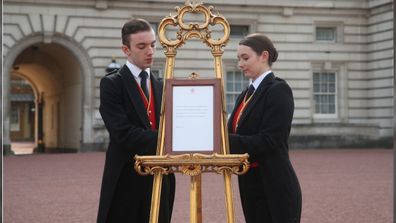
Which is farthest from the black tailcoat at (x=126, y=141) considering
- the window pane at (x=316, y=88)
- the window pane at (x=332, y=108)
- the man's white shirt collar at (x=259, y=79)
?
the window pane at (x=332, y=108)

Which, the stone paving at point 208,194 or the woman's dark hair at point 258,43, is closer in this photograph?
the woman's dark hair at point 258,43

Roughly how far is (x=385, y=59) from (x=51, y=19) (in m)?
12.1

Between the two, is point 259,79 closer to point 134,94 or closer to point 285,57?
point 134,94

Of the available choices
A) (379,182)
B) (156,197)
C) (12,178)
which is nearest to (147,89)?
(156,197)

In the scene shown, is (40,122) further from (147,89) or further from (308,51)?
(147,89)

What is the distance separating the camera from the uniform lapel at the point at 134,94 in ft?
13.7

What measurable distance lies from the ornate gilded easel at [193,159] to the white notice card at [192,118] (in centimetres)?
6

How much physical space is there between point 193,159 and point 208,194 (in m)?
6.36

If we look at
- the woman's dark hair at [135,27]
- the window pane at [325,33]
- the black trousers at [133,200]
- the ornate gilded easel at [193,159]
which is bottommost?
the black trousers at [133,200]

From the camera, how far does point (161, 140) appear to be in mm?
3957

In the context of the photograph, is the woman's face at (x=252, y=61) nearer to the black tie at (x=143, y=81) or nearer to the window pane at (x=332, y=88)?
the black tie at (x=143, y=81)

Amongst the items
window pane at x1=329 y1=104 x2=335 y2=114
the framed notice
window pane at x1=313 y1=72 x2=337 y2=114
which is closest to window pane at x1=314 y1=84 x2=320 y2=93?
window pane at x1=313 y1=72 x2=337 y2=114

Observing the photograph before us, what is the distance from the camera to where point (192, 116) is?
3963 millimetres

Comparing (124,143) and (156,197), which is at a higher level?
(124,143)
